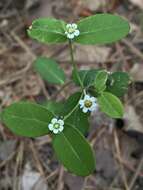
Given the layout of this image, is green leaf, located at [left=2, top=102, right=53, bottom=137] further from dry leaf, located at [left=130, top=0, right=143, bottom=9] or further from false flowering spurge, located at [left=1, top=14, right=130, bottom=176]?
dry leaf, located at [left=130, top=0, right=143, bottom=9]

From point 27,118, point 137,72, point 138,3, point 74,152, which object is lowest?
point 137,72

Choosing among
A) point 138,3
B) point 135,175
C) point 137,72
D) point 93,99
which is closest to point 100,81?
point 93,99

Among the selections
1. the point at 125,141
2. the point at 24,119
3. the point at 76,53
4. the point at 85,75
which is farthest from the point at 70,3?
the point at 24,119

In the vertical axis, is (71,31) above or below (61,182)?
above

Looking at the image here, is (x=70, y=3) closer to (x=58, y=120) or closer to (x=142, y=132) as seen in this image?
(x=142, y=132)

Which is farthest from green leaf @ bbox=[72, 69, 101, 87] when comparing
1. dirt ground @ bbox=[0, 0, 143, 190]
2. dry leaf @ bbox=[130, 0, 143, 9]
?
dry leaf @ bbox=[130, 0, 143, 9]

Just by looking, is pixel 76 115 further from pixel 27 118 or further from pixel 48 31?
pixel 48 31
